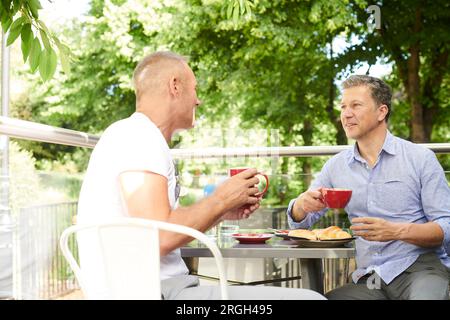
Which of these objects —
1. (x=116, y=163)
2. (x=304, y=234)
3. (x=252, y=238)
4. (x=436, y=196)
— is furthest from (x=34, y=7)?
(x=436, y=196)

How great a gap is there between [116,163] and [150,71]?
1.11 feet

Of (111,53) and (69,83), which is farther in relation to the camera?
(69,83)

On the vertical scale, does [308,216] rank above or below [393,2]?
below

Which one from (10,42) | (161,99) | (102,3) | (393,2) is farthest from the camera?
(102,3)

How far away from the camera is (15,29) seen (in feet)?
6.50

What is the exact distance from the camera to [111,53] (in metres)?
13.7

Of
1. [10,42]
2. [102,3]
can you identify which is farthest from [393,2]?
[10,42]

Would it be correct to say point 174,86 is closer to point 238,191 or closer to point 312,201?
point 238,191

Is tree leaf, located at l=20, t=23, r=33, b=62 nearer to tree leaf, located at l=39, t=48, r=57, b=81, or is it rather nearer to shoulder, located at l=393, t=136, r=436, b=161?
tree leaf, located at l=39, t=48, r=57, b=81

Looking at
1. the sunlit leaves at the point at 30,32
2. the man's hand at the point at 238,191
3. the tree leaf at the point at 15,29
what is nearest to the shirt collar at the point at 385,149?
the man's hand at the point at 238,191

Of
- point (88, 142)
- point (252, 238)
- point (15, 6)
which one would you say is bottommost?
point (252, 238)

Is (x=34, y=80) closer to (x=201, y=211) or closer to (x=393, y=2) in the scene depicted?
(x=393, y=2)
